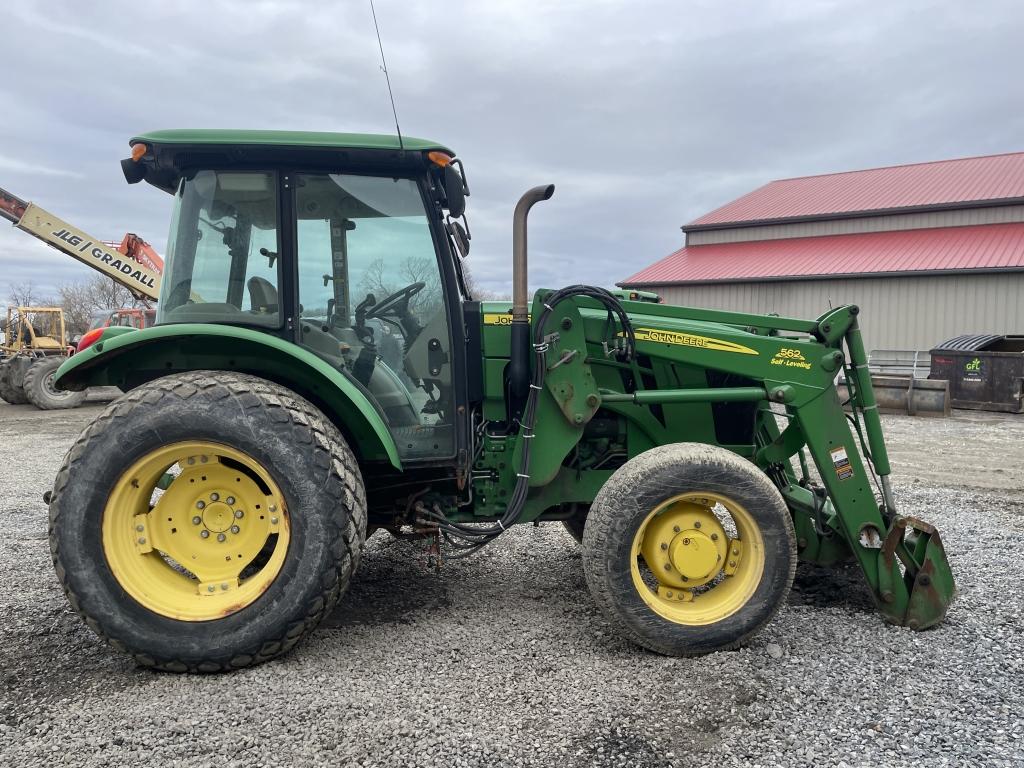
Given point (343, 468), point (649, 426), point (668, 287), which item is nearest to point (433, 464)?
point (343, 468)

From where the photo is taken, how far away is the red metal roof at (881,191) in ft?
70.1

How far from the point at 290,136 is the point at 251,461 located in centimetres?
137

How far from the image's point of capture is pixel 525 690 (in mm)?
2652

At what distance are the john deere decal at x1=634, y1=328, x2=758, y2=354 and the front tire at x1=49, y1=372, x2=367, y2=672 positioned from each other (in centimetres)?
147

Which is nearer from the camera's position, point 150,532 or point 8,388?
point 150,532

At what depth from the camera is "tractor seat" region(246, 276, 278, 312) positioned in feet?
9.98

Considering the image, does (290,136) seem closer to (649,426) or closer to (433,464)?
(433,464)

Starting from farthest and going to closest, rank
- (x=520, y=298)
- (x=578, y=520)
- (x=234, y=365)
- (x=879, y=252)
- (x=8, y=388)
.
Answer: (x=879, y=252), (x=8, y=388), (x=578, y=520), (x=520, y=298), (x=234, y=365)

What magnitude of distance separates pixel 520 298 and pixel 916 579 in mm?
2193

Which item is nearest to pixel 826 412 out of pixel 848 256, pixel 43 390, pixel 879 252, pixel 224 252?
pixel 224 252

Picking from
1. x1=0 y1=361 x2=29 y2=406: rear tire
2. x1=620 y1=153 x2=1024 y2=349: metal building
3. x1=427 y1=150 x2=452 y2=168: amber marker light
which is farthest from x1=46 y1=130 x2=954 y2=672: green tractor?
x1=620 y1=153 x2=1024 y2=349: metal building

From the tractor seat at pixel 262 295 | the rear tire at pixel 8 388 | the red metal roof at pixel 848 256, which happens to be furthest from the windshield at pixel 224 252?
the red metal roof at pixel 848 256

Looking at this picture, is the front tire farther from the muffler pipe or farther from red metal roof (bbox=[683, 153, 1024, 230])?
red metal roof (bbox=[683, 153, 1024, 230])

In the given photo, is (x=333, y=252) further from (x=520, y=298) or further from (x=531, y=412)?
(x=531, y=412)
